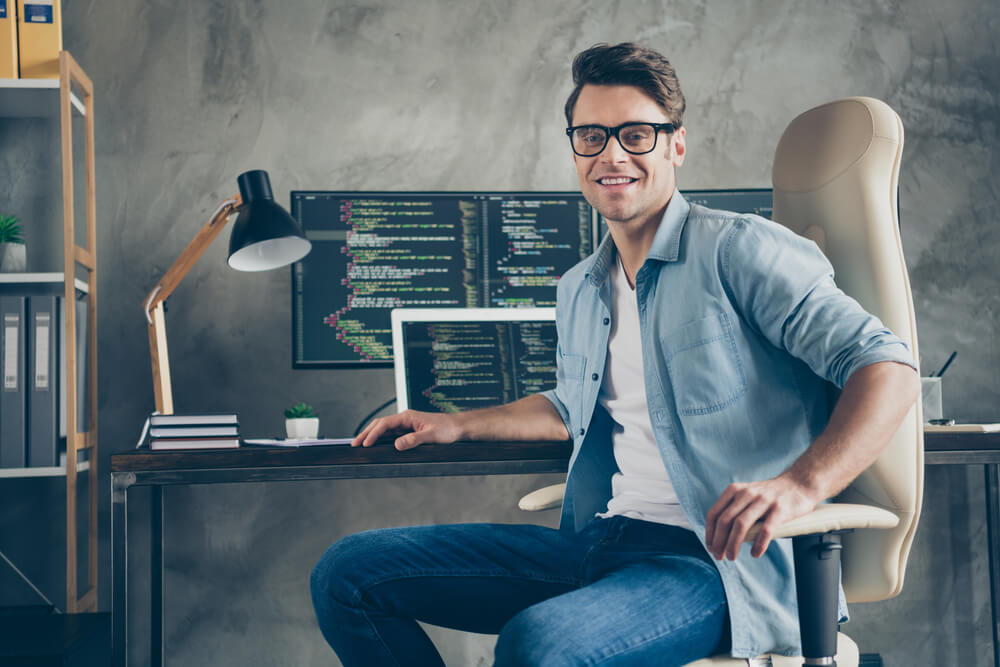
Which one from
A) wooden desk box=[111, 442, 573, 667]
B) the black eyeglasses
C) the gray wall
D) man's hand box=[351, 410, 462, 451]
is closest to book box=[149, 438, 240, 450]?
wooden desk box=[111, 442, 573, 667]

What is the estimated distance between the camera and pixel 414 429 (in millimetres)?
1539

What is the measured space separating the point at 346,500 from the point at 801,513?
1634 millimetres

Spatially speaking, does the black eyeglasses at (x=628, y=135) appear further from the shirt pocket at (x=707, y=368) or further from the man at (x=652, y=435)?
the shirt pocket at (x=707, y=368)

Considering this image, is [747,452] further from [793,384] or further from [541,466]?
[541,466]

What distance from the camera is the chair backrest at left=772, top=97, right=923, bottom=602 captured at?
110 cm

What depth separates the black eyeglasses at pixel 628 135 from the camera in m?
1.40

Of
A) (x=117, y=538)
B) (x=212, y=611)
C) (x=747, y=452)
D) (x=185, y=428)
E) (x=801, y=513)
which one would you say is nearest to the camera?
(x=801, y=513)

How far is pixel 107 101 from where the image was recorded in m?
2.33

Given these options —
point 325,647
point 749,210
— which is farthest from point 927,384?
point 325,647

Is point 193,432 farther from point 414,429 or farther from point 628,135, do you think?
point 628,135

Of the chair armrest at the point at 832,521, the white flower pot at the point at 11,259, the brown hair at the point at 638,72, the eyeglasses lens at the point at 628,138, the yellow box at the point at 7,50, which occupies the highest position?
the yellow box at the point at 7,50

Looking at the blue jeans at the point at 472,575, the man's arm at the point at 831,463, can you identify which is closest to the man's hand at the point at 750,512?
the man's arm at the point at 831,463

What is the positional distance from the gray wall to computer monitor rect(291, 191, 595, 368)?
59mm

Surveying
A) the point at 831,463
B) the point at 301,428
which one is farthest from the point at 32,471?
the point at 831,463
